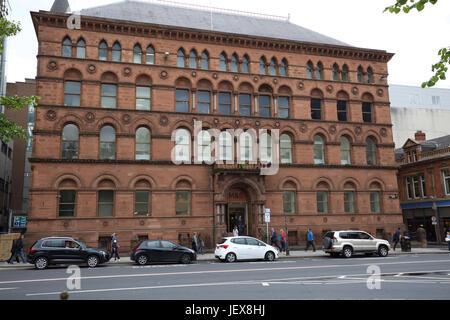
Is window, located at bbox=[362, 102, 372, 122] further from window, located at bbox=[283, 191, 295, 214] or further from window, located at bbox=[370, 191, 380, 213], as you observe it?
window, located at bbox=[283, 191, 295, 214]

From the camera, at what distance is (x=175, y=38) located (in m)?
29.1

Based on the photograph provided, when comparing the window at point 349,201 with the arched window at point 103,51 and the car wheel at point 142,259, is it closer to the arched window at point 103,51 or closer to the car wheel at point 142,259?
the car wheel at point 142,259

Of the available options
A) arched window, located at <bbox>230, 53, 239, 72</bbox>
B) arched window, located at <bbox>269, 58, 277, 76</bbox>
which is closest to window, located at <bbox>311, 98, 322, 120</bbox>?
arched window, located at <bbox>269, 58, 277, 76</bbox>

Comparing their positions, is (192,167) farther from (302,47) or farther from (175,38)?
(302,47)

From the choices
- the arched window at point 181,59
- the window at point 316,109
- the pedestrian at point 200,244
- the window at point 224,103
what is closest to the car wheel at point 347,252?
the pedestrian at point 200,244

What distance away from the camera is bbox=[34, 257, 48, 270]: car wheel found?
720 inches

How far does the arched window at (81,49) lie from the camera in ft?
88.9

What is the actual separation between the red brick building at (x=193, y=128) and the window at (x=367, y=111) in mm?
111

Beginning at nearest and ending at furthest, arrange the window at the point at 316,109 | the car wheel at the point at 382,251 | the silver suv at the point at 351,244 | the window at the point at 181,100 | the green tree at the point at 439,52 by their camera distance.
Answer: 1. the green tree at the point at 439,52
2. the silver suv at the point at 351,244
3. the car wheel at the point at 382,251
4. the window at the point at 181,100
5. the window at the point at 316,109

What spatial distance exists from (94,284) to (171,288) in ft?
9.64

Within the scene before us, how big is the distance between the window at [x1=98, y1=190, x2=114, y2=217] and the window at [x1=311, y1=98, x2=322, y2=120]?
18109 millimetres

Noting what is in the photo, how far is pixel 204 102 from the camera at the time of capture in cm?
2936

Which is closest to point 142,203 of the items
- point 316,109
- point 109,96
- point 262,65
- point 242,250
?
point 109,96
